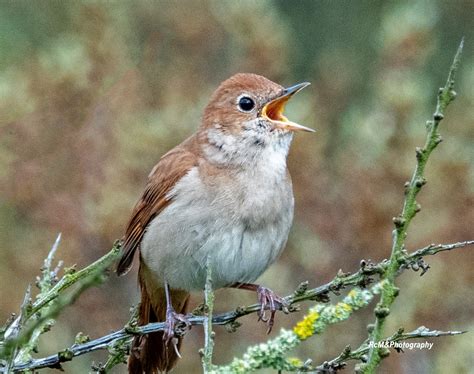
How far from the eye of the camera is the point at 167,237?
168 inches

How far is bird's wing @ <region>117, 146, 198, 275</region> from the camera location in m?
4.49

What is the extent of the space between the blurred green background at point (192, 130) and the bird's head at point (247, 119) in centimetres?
114

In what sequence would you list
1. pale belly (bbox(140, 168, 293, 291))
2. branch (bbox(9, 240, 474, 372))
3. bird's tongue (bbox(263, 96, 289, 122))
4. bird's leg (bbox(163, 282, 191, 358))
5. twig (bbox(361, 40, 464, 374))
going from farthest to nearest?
bird's tongue (bbox(263, 96, 289, 122)), pale belly (bbox(140, 168, 293, 291)), bird's leg (bbox(163, 282, 191, 358)), branch (bbox(9, 240, 474, 372)), twig (bbox(361, 40, 464, 374))

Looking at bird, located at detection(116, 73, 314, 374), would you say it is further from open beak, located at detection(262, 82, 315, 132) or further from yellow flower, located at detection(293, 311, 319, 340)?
yellow flower, located at detection(293, 311, 319, 340)

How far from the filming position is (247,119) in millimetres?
4574

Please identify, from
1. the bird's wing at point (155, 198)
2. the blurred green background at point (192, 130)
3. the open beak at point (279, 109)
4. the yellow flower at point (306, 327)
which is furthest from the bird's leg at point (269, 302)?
the yellow flower at point (306, 327)

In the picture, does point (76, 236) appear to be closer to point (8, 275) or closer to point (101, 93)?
point (8, 275)

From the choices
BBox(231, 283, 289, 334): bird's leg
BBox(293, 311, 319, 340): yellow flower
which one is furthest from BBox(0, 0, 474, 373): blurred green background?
BBox(293, 311, 319, 340): yellow flower

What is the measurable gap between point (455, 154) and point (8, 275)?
8.44ft

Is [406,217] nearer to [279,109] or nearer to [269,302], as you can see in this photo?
[269,302]

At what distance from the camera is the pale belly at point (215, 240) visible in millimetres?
4125

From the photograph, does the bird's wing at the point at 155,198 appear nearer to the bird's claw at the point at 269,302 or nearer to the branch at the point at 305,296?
the bird's claw at the point at 269,302

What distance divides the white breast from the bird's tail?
0.56ft

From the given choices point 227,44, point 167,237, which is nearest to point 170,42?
point 227,44
